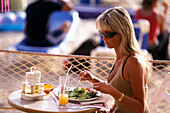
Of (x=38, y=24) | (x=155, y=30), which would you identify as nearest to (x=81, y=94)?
(x=38, y=24)

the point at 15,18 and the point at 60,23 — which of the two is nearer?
the point at 60,23

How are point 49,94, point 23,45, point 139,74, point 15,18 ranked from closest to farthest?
point 139,74, point 49,94, point 23,45, point 15,18

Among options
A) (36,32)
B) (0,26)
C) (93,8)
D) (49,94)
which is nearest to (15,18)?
(0,26)

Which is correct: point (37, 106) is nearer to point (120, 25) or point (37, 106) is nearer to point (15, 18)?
point (120, 25)

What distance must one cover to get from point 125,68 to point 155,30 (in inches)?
166

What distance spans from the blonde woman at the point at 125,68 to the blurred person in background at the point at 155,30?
3.87 meters

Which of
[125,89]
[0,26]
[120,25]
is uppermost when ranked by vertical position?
[120,25]

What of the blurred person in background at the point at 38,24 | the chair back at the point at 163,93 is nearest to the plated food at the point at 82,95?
the chair back at the point at 163,93

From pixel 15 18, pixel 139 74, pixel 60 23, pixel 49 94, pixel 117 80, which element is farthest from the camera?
pixel 15 18

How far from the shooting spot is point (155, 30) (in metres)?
6.18

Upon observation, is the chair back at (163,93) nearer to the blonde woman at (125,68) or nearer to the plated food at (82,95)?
the blonde woman at (125,68)

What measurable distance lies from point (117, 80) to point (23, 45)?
3.97 m

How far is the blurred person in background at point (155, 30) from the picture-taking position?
600cm

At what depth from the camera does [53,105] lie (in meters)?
2.13
